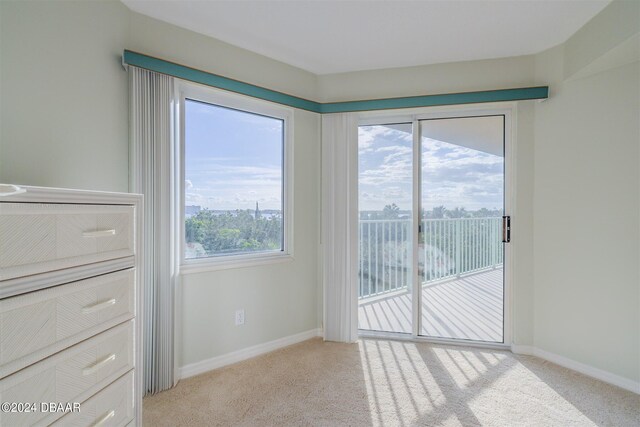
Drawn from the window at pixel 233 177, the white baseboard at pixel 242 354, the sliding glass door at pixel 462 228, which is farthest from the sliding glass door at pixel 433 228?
the window at pixel 233 177

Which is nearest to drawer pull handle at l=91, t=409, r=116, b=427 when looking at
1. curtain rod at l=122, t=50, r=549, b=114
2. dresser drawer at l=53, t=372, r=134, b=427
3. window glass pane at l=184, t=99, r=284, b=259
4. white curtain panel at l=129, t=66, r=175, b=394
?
dresser drawer at l=53, t=372, r=134, b=427

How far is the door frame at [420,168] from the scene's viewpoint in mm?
2652

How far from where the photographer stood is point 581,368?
2.29 meters

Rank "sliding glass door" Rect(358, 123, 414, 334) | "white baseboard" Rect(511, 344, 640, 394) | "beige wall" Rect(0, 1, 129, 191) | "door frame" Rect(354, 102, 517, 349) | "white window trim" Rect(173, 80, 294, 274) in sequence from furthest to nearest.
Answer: "sliding glass door" Rect(358, 123, 414, 334)
"door frame" Rect(354, 102, 517, 349)
"white window trim" Rect(173, 80, 294, 274)
"white baseboard" Rect(511, 344, 640, 394)
"beige wall" Rect(0, 1, 129, 191)

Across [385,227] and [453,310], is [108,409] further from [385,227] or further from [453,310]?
[453,310]

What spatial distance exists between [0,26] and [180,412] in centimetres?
206

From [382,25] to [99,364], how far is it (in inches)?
94.8

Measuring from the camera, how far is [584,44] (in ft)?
7.09

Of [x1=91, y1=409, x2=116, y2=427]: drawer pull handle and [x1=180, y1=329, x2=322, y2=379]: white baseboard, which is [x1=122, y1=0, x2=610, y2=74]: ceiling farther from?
[x1=180, y1=329, x2=322, y2=379]: white baseboard

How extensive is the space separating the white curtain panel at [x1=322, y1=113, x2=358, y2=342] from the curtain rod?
0.13 meters

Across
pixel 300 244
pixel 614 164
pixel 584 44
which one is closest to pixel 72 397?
pixel 300 244

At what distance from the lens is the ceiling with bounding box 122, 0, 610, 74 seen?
6.43ft

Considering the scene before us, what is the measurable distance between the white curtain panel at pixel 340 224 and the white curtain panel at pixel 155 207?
1.32 meters

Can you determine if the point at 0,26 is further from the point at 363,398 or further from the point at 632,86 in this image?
the point at 632,86
